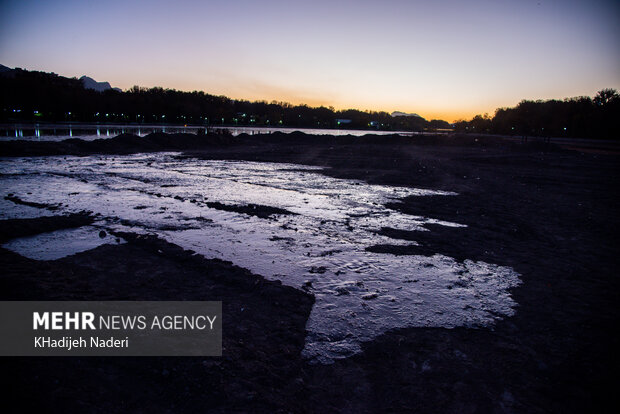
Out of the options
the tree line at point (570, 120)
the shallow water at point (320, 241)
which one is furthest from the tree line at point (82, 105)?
the tree line at point (570, 120)

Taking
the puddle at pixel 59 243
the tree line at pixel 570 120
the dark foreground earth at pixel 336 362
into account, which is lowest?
the dark foreground earth at pixel 336 362

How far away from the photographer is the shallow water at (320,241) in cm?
492

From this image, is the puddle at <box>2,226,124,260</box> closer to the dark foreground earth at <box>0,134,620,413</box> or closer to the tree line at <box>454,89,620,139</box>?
the dark foreground earth at <box>0,134,620,413</box>

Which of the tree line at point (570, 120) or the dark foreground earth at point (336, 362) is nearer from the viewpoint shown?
the dark foreground earth at point (336, 362)

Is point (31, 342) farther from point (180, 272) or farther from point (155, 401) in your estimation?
point (180, 272)

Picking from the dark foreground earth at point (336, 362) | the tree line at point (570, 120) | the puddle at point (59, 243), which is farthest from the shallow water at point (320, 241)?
the tree line at point (570, 120)

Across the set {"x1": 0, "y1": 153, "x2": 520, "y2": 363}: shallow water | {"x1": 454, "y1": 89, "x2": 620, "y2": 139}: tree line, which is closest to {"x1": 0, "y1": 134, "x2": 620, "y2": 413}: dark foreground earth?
{"x1": 0, "y1": 153, "x2": 520, "y2": 363}: shallow water

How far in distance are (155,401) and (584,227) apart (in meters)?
12.1

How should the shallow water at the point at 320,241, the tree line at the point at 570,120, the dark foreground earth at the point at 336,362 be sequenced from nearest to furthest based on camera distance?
the dark foreground earth at the point at 336,362, the shallow water at the point at 320,241, the tree line at the point at 570,120

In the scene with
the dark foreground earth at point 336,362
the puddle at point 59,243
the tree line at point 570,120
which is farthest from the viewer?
the tree line at point 570,120

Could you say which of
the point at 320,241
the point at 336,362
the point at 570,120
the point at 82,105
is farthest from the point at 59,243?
the point at 82,105

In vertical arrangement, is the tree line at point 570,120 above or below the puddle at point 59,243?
above

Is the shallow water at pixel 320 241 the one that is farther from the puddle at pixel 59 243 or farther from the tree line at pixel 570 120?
the tree line at pixel 570 120

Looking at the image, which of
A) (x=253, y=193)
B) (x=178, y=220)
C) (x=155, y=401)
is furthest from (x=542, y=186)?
(x=155, y=401)
